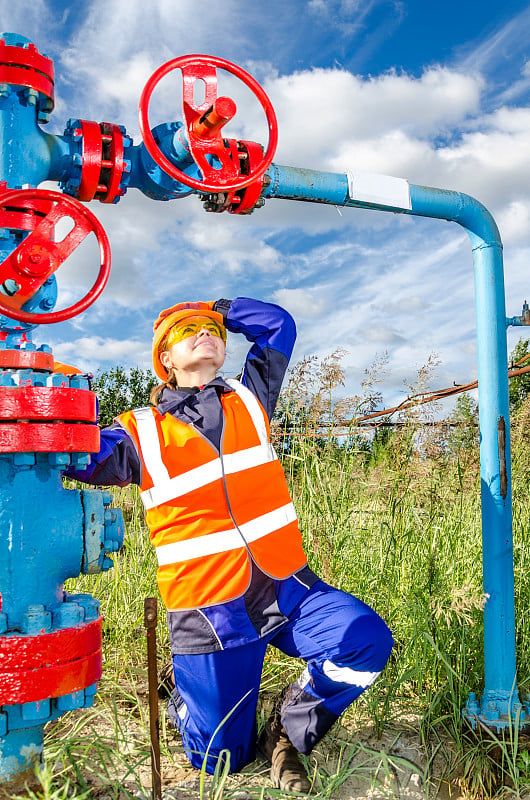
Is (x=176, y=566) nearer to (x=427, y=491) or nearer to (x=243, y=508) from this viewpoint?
(x=243, y=508)

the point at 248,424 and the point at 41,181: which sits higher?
the point at 41,181

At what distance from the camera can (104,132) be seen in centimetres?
171

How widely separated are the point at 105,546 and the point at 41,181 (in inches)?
35.5

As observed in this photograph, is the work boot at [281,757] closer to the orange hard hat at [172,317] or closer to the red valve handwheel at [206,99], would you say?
the orange hard hat at [172,317]

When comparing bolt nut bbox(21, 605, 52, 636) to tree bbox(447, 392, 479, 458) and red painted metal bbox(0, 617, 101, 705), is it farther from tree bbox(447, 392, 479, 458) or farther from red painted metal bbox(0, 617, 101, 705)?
tree bbox(447, 392, 479, 458)

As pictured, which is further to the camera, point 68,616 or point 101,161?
point 101,161

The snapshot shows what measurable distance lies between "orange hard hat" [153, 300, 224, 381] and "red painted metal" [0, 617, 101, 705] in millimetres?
1241

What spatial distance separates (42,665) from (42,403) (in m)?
0.52

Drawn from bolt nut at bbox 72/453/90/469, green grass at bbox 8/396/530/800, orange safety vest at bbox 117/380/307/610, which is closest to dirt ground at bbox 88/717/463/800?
green grass at bbox 8/396/530/800

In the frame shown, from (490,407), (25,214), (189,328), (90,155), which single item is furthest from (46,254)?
(490,407)

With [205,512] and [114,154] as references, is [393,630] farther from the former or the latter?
[114,154]

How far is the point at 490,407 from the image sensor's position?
2326mm

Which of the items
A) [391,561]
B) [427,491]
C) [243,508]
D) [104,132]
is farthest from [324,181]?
[391,561]

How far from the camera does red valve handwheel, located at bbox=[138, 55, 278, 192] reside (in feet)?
4.87
